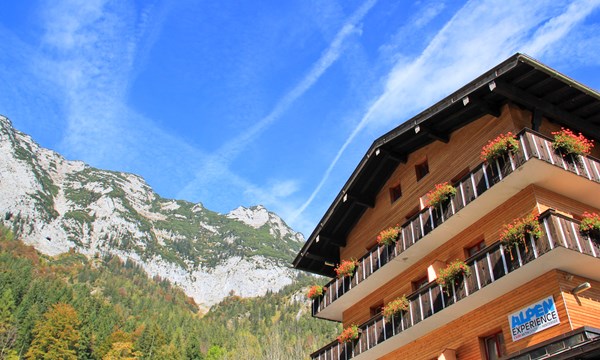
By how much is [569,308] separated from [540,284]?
3.30ft

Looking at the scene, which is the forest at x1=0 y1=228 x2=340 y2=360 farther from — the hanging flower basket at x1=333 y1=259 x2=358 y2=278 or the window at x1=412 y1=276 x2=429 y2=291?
the window at x1=412 y1=276 x2=429 y2=291

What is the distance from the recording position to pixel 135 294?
199125 millimetres

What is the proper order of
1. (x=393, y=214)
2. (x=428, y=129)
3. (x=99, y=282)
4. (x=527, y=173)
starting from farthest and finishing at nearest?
(x=99, y=282) < (x=393, y=214) < (x=428, y=129) < (x=527, y=173)

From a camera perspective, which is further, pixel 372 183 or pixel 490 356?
pixel 372 183

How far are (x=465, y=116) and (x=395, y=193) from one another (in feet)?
17.0

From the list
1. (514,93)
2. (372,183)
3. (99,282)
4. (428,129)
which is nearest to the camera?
(514,93)

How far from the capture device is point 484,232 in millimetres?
17047

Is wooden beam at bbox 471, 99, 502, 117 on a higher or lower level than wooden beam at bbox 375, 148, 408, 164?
lower

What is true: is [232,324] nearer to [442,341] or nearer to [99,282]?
[99,282]

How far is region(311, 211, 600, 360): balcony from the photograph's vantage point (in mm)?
13570

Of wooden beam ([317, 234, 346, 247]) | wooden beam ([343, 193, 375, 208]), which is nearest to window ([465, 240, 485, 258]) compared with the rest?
wooden beam ([343, 193, 375, 208])

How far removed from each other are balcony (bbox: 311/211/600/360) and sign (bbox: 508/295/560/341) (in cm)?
75

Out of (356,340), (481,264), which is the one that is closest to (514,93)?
(481,264)

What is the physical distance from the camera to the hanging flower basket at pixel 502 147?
1538 cm
